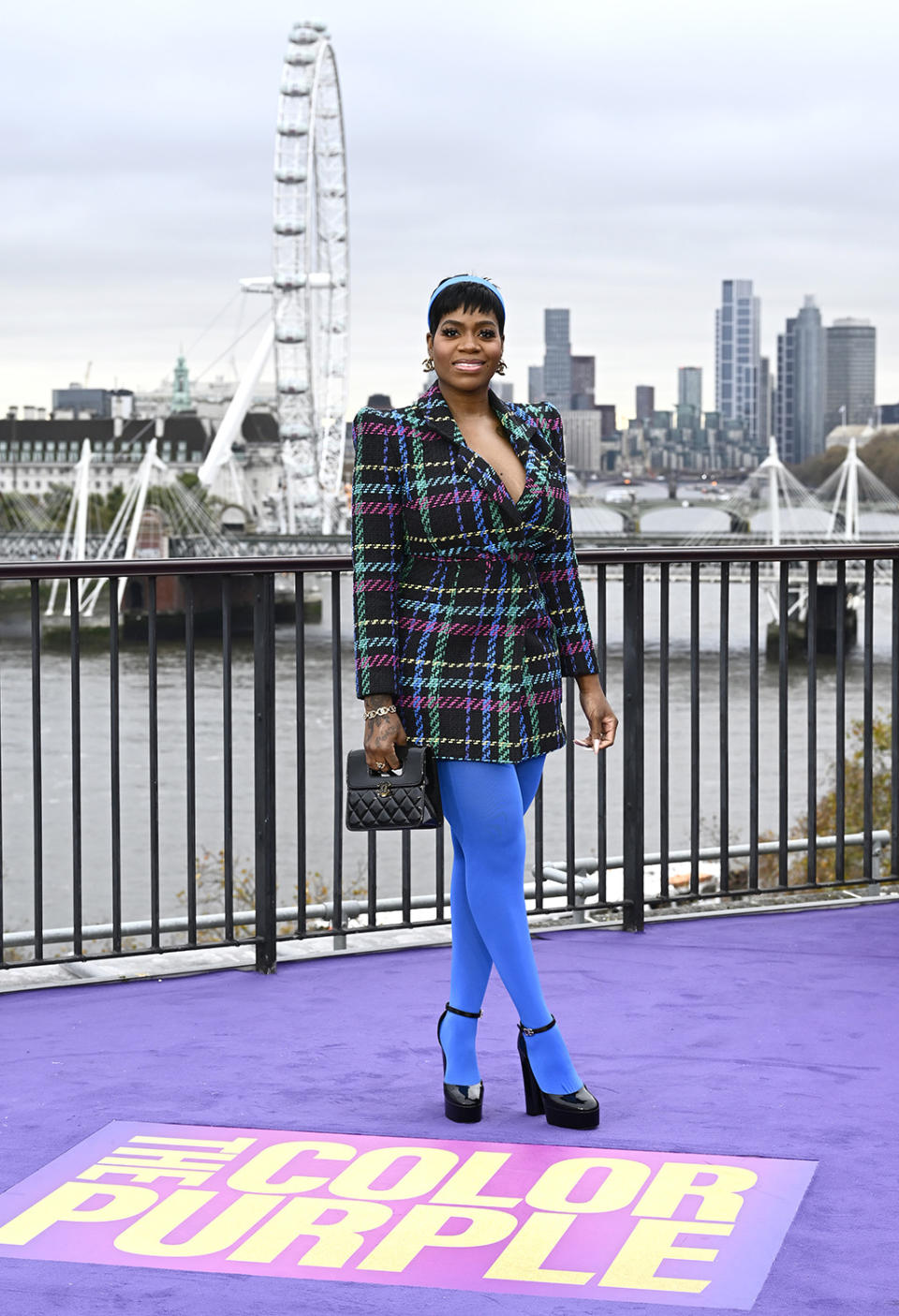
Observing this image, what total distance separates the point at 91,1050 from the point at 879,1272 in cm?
149

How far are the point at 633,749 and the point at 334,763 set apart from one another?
0.69 meters

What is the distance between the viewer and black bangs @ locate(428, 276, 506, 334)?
2473 mm

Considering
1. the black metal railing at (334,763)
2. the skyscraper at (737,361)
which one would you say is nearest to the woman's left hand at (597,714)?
the black metal railing at (334,763)

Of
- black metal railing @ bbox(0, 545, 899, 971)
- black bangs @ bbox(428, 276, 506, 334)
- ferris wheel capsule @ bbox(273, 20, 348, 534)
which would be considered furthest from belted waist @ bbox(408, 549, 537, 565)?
ferris wheel capsule @ bbox(273, 20, 348, 534)

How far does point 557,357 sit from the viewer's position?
62.5 metres

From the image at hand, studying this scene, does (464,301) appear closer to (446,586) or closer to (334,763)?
(446,586)

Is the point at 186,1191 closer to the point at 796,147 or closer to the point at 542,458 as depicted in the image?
the point at 542,458

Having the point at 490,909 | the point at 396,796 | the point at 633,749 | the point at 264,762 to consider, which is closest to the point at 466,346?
the point at 396,796

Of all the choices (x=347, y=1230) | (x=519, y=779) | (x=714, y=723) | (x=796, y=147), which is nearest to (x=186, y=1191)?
(x=347, y=1230)

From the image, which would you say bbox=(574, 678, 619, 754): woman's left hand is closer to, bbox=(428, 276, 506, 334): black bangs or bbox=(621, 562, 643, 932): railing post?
bbox=(428, 276, 506, 334): black bangs

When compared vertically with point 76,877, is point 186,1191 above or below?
below

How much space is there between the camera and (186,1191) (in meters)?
2.30

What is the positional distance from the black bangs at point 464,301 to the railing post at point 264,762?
1.13 m

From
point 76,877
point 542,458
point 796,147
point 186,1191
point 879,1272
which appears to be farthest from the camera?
point 796,147
